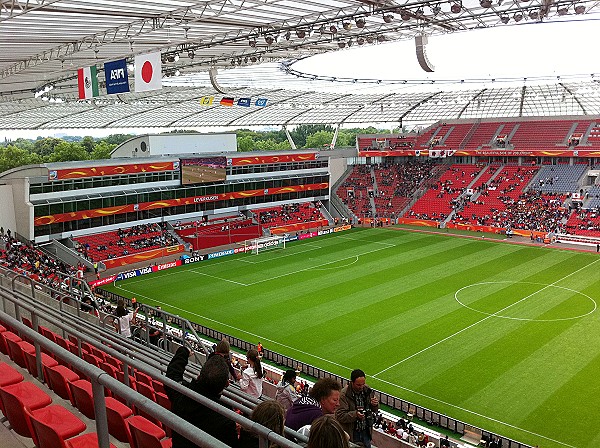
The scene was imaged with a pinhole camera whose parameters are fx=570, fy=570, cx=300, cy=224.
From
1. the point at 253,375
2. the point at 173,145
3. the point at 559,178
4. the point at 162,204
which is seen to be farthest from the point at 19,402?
the point at 559,178

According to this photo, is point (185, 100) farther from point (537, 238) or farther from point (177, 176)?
point (537, 238)

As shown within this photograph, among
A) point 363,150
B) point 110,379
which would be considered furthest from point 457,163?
point 110,379

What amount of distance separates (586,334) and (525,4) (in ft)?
51.8

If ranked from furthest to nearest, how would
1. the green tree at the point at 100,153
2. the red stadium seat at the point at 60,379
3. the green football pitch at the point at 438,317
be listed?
the green tree at the point at 100,153 < the green football pitch at the point at 438,317 < the red stadium seat at the point at 60,379

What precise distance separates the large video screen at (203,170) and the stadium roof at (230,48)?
665 centimetres

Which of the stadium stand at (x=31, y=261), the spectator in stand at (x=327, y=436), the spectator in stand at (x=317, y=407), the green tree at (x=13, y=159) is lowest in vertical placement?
the stadium stand at (x=31, y=261)

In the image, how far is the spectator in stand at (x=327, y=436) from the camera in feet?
11.0

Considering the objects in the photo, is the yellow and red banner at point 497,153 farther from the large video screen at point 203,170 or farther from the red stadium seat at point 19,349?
the red stadium seat at point 19,349

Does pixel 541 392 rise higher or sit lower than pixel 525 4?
lower

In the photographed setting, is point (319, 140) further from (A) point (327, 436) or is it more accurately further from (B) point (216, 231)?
(A) point (327, 436)

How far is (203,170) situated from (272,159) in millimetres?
8963

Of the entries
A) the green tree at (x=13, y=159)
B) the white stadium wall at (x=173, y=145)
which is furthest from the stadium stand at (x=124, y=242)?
the green tree at (x=13, y=159)

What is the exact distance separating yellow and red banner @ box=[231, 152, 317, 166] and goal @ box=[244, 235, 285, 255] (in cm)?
854

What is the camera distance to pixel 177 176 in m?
51.1
